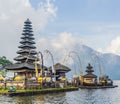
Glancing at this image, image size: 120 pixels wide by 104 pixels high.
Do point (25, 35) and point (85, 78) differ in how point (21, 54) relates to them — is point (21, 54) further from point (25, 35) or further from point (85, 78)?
point (85, 78)

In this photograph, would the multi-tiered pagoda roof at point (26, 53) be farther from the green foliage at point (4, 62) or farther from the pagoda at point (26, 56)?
the green foliage at point (4, 62)

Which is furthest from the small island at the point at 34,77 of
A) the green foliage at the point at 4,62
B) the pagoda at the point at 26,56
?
the green foliage at the point at 4,62

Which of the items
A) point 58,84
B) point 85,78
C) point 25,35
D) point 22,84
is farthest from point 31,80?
point 85,78

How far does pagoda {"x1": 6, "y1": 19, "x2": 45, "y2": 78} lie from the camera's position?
10919 centimetres

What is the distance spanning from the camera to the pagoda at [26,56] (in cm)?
10919

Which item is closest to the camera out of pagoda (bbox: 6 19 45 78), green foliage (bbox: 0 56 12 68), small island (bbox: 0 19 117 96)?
small island (bbox: 0 19 117 96)

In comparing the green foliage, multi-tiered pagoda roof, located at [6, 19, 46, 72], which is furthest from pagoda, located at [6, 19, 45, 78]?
the green foliage

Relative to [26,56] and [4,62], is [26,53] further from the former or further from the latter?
[4,62]

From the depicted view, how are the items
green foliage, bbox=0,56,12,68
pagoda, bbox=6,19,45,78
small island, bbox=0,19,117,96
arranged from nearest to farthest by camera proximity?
small island, bbox=0,19,117,96, pagoda, bbox=6,19,45,78, green foliage, bbox=0,56,12,68

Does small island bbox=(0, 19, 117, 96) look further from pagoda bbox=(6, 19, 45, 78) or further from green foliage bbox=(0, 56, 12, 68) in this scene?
green foliage bbox=(0, 56, 12, 68)

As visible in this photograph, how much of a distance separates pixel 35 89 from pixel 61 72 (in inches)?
1553

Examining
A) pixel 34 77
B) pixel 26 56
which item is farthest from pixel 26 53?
pixel 34 77

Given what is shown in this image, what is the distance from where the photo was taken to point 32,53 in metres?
124

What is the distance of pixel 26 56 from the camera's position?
119 m
